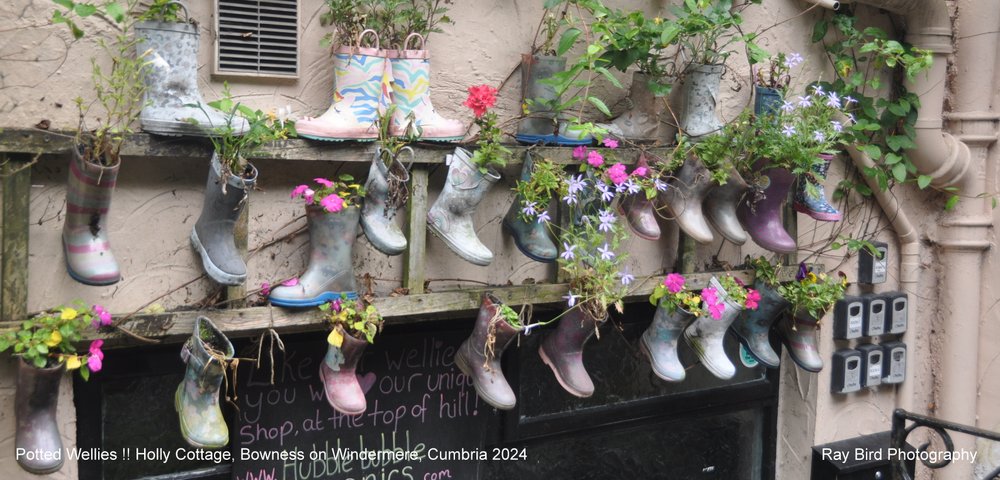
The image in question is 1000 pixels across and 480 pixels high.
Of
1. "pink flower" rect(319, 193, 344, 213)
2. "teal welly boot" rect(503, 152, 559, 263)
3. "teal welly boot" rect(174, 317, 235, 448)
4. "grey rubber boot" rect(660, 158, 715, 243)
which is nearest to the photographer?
"teal welly boot" rect(174, 317, 235, 448)

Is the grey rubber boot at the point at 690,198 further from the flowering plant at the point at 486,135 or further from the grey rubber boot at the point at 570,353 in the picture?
the flowering plant at the point at 486,135

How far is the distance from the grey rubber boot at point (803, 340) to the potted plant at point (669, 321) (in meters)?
0.43

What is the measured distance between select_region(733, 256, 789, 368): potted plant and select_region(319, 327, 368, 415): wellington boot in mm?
1403

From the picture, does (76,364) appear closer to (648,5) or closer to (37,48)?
(37,48)

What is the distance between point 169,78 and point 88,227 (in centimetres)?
38

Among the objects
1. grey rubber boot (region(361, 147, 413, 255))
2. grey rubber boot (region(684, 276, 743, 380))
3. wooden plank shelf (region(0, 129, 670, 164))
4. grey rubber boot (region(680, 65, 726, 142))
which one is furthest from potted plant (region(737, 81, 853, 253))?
grey rubber boot (region(361, 147, 413, 255))

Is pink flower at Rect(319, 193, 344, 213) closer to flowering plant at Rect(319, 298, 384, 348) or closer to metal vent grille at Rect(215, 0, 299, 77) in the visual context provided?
flowering plant at Rect(319, 298, 384, 348)

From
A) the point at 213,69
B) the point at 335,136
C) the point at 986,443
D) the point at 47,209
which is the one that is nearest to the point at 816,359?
the point at 986,443

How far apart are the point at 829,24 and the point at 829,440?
158 centimetres

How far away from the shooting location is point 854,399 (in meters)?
3.56

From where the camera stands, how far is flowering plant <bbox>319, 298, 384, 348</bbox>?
2221 millimetres

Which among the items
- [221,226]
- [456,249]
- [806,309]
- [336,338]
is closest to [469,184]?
[456,249]

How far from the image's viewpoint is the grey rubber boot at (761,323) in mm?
2994

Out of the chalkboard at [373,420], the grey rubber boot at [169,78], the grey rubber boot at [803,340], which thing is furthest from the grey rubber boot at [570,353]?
the grey rubber boot at [169,78]
